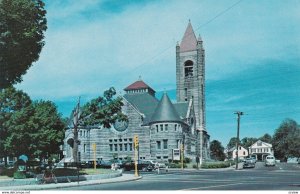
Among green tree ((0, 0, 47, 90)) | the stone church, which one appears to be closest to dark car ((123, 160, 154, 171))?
the stone church

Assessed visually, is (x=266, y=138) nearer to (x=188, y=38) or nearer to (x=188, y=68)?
(x=188, y=38)

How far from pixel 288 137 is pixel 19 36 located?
10455 millimetres

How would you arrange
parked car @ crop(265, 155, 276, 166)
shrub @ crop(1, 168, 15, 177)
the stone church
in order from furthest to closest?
parked car @ crop(265, 155, 276, 166) → the stone church → shrub @ crop(1, 168, 15, 177)

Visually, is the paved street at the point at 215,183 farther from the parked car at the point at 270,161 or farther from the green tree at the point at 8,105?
the parked car at the point at 270,161

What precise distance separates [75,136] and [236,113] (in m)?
8.48

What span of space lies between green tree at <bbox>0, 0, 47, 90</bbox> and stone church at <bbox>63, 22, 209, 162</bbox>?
382cm

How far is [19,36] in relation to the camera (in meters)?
17.6

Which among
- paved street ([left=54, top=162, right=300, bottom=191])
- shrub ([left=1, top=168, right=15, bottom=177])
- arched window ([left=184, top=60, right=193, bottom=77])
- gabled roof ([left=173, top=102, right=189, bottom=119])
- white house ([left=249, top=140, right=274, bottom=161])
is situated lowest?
paved street ([left=54, top=162, right=300, bottom=191])

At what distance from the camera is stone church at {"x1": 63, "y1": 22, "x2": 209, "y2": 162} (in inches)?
815

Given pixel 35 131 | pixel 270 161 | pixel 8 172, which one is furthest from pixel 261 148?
pixel 8 172

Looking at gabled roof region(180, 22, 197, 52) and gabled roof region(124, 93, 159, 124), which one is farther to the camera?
gabled roof region(124, 93, 159, 124)

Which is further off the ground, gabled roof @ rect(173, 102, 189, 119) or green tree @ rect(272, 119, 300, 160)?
gabled roof @ rect(173, 102, 189, 119)

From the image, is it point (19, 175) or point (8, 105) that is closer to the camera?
point (19, 175)

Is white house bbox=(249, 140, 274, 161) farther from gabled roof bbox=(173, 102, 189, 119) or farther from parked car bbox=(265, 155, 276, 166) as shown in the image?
gabled roof bbox=(173, 102, 189, 119)
